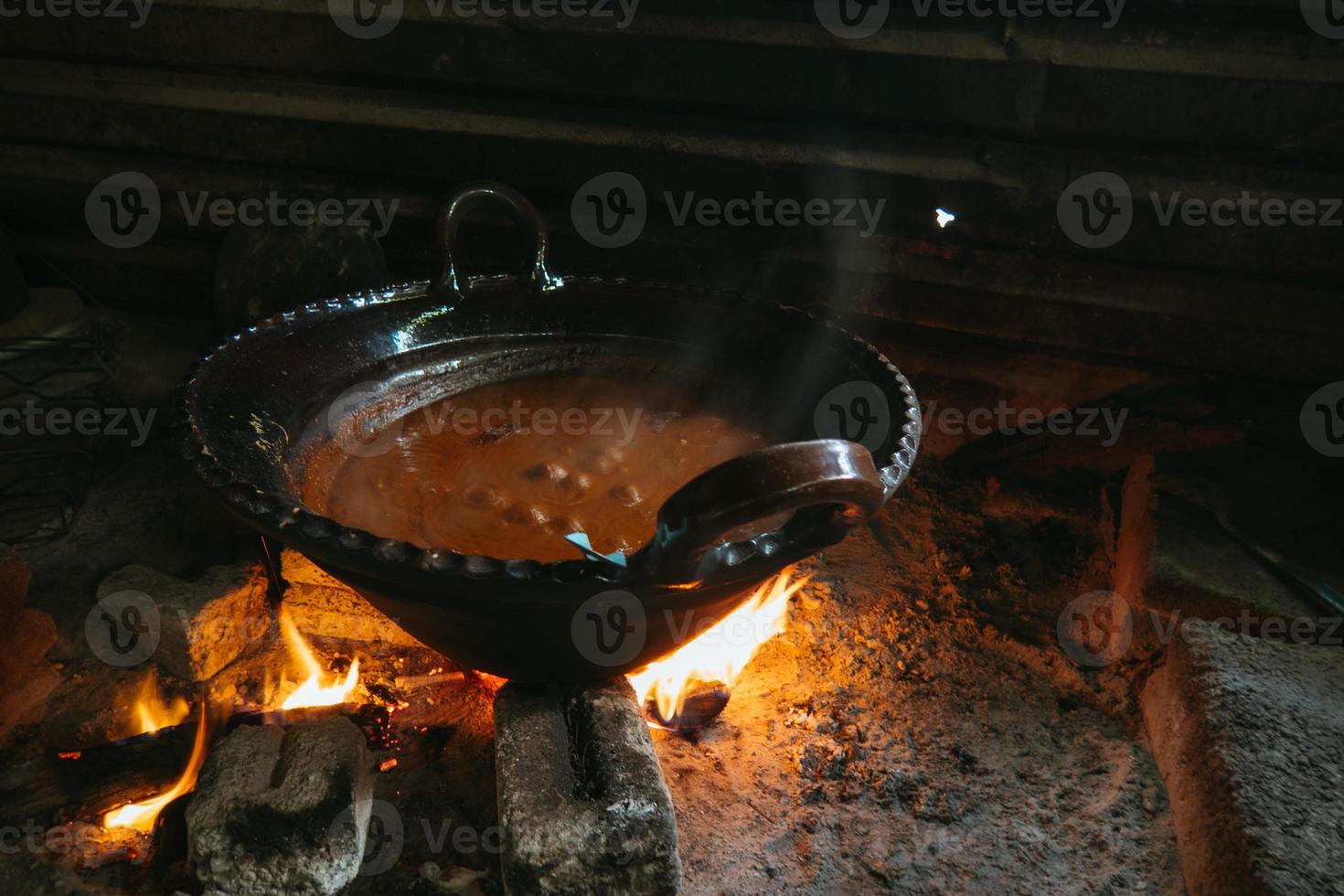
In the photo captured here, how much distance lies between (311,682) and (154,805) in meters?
0.56

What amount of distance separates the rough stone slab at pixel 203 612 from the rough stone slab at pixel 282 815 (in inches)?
23.3

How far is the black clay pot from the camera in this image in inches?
61.5

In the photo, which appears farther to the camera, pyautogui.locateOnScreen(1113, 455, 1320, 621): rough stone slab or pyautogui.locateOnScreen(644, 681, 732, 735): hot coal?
pyautogui.locateOnScreen(1113, 455, 1320, 621): rough stone slab

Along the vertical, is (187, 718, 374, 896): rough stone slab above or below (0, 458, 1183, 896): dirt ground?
below

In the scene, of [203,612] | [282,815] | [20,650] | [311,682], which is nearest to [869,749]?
[282,815]

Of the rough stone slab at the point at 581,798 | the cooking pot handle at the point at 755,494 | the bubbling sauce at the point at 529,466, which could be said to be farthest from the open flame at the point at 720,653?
the cooking pot handle at the point at 755,494

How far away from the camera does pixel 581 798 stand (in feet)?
6.77

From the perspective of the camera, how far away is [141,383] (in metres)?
3.96

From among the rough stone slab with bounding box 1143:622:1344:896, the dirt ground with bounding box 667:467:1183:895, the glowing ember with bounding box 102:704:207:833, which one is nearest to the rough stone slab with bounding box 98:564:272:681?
the glowing ember with bounding box 102:704:207:833

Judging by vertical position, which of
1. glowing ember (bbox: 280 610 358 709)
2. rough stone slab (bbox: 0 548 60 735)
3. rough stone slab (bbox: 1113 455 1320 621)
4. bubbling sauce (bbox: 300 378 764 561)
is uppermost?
rough stone slab (bbox: 1113 455 1320 621)

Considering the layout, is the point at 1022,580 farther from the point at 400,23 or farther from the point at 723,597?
the point at 400,23

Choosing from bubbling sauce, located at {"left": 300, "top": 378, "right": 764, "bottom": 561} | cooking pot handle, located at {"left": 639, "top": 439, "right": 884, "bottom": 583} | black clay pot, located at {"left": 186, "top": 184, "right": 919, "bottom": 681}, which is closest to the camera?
cooking pot handle, located at {"left": 639, "top": 439, "right": 884, "bottom": 583}

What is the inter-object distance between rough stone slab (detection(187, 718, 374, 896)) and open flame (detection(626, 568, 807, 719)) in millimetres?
808

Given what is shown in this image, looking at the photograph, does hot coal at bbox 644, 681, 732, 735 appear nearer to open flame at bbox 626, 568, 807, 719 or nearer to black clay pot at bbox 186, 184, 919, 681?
open flame at bbox 626, 568, 807, 719
